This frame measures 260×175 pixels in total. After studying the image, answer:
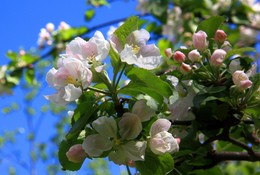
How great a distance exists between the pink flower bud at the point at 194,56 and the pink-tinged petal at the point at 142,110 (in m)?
0.22

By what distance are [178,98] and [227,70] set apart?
149mm

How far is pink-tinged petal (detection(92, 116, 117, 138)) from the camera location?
2.92ft

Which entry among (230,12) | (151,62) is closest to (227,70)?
(151,62)

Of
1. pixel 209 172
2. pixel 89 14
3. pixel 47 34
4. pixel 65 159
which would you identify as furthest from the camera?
pixel 89 14

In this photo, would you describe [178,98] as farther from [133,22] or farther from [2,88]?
[2,88]

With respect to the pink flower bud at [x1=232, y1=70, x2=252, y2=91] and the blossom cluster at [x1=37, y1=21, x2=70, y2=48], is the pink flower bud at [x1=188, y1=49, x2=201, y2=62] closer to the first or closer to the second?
the pink flower bud at [x1=232, y1=70, x2=252, y2=91]

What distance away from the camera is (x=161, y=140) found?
0.90 meters

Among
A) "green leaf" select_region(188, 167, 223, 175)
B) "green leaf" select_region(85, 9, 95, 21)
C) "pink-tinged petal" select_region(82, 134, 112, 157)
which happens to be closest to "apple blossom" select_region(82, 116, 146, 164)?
"pink-tinged petal" select_region(82, 134, 112, 157)

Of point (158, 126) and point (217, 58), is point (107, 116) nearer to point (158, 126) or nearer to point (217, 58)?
point (158, 126)

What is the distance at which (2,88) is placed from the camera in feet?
9.71

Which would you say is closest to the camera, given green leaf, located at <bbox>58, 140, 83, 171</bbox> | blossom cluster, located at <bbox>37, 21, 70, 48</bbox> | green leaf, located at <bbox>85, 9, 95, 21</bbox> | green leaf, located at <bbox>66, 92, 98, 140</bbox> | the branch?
green leaf, located at <bbox>66, 92, 98, 140</bbox>

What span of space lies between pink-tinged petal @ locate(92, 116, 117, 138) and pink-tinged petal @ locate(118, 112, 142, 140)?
0.02 m

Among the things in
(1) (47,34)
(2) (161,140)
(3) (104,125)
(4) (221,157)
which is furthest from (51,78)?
(1) (47,34)

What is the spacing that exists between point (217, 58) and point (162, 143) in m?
0.27
